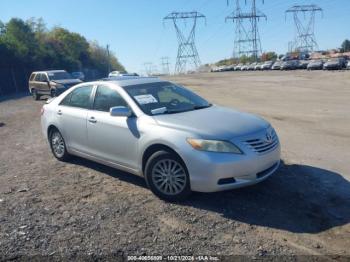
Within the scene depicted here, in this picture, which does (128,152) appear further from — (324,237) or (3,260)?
(324,237)

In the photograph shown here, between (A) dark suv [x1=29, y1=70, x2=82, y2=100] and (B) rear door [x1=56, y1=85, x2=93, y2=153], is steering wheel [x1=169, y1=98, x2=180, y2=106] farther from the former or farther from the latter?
(A) dark suv [x1=29, y1=70, x2=82, y2=100]

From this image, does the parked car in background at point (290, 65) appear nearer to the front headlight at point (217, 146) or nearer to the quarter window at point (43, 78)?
the quarter window at point (43, 78)

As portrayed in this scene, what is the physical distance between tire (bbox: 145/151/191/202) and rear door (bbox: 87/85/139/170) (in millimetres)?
356

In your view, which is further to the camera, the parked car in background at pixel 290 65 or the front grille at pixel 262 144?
the parked car in background at pixel 290 65

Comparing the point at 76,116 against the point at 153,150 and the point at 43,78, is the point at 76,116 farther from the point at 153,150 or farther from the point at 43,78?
the point at 43,78

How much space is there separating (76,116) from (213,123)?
8.59ft

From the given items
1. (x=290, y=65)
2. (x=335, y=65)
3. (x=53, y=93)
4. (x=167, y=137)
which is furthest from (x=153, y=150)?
(x=290, y=65)

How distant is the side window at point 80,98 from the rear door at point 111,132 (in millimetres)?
247

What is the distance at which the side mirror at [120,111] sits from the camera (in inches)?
211

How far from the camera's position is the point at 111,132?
565 centimetres

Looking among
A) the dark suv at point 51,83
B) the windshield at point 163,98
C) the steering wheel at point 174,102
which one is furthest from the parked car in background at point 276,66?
the steering wheel at point 174,102

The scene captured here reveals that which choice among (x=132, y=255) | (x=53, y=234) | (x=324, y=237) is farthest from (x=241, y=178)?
(x=53, y=234)

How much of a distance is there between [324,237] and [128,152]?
9.14 ft

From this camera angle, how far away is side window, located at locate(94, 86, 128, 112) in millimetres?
5754
